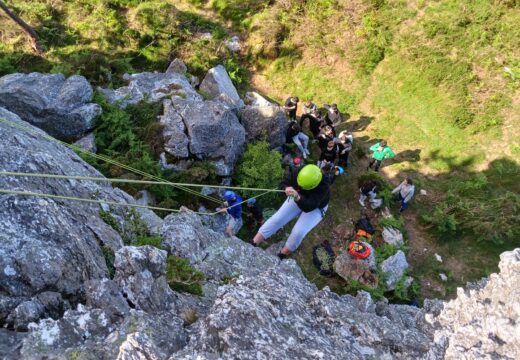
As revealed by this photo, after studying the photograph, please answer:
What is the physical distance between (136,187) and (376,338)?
305 inches

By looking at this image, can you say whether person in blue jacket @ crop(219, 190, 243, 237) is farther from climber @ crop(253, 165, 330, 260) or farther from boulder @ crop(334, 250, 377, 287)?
boulder @ crop(334, 250, 377, 287)

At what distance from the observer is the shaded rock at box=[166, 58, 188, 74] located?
16609 mm

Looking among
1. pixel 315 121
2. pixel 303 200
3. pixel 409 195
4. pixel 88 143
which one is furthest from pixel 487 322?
pixel 88 143

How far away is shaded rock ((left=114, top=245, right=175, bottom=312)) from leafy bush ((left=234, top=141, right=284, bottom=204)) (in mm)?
6746

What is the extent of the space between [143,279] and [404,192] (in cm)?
1020

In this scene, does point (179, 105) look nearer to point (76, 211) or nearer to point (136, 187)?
point (136, 187)

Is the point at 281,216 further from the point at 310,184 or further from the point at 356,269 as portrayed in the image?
the point at 356,269

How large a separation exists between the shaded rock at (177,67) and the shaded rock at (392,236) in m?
10.8

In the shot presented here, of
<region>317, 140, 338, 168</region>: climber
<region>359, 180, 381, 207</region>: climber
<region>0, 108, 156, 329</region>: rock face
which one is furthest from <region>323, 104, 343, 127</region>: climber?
<region>0, 108, 156, 329</region>: rock face

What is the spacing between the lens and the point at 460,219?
43.4 feet

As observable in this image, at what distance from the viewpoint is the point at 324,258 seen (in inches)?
465

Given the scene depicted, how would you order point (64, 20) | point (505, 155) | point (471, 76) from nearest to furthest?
1. point (505, 155)
2. point (471, 76)
3. point (64, 20)

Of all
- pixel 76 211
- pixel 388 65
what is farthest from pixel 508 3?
pixel 76 211

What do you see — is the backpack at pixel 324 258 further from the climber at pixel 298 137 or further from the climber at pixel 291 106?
the climber at pixel 291 106
